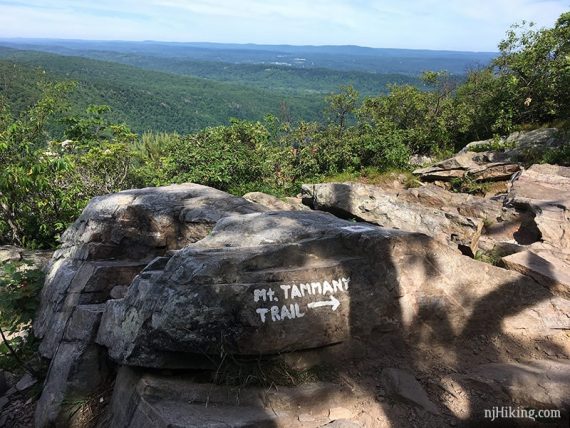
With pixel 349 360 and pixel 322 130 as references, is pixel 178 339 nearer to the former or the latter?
pixel 349 360

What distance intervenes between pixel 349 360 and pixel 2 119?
1294 centimetres

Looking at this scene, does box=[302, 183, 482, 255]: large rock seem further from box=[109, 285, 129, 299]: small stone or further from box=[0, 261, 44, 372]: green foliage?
box=[0, 261, 44, 372]: green foliage

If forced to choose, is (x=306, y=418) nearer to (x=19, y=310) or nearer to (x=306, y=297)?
(x=306, y=297)

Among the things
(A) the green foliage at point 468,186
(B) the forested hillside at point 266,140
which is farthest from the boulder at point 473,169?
(B) the forested hillside at point 266,140

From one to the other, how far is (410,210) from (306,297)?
5381 mm

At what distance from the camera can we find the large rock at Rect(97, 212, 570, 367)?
4164 mm

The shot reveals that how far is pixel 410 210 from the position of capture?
9.05 m

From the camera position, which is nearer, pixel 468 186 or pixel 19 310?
pixel 19 310

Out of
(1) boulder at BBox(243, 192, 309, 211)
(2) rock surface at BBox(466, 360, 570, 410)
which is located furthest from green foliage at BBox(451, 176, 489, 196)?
(2) rock surface at BBox(466, 360, 570, 410)

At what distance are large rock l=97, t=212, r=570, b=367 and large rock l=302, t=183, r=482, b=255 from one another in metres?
2.43

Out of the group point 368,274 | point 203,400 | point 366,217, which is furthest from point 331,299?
point 366,217

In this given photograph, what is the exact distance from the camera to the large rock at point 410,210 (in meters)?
8.07

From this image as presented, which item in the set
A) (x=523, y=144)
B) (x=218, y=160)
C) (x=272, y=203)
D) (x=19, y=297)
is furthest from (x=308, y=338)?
(x=523, y=144)

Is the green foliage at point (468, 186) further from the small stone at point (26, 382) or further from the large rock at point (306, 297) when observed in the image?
the small stone at point (26, 382)
